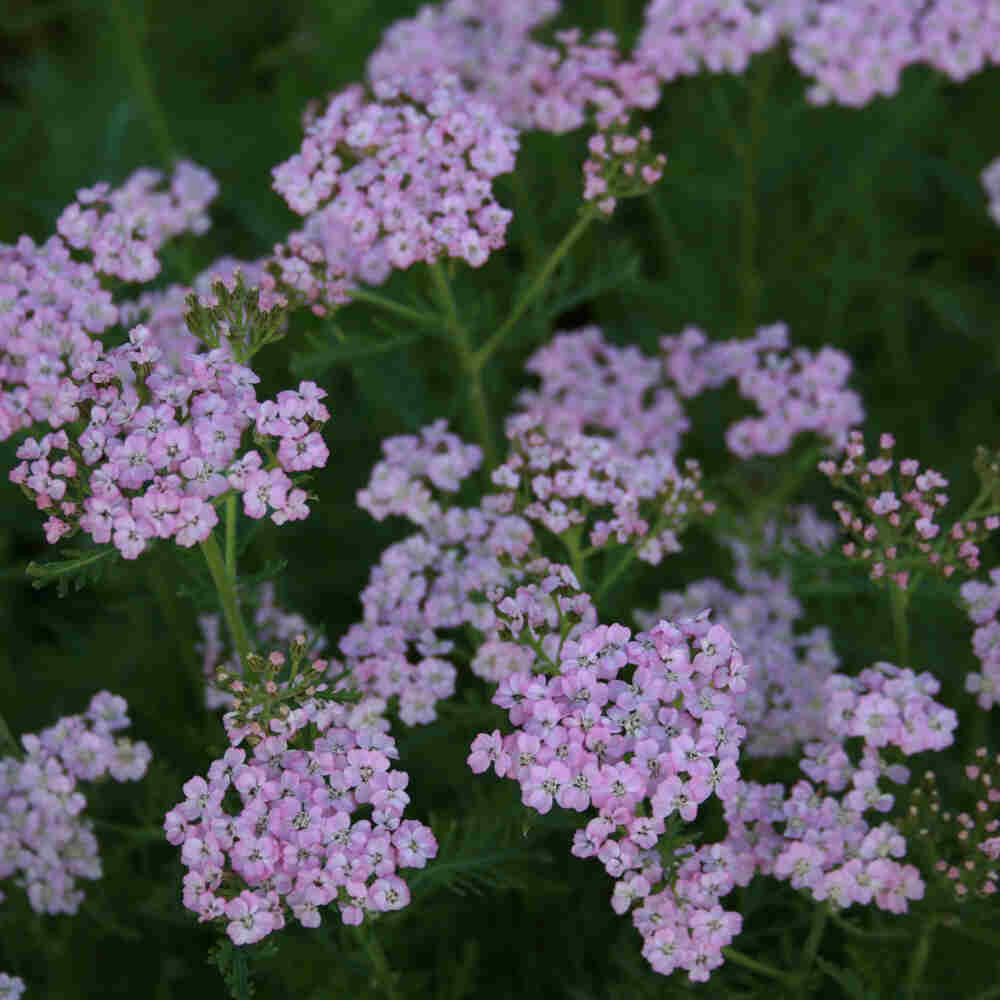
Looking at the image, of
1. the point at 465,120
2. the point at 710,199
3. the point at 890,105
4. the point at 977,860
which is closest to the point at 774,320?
the point at 710,199

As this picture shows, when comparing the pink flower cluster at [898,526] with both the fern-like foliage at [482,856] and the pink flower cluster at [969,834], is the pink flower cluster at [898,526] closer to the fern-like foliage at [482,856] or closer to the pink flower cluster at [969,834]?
the pink flower cluster at [969,834]

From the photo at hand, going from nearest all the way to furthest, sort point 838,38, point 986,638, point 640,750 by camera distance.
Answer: point 640,750
point 986,638
point 838,38

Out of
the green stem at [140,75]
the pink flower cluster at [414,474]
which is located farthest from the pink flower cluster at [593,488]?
the green stem at [140,75]

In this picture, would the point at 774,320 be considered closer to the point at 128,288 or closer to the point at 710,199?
the point at 710,199

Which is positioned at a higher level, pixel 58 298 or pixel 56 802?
pixel 58 298

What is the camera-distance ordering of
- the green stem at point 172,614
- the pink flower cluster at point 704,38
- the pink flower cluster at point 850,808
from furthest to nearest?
the pink flower cluster at point 704,38
the green stem at point 172,614
the pink flower cluster at point 850,808

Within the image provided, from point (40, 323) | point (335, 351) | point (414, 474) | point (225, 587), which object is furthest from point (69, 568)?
point (414, 474)

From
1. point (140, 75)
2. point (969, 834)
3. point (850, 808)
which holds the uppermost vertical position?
point (140, 75)

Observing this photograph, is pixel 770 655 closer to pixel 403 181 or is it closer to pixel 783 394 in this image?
pixel 783 394
